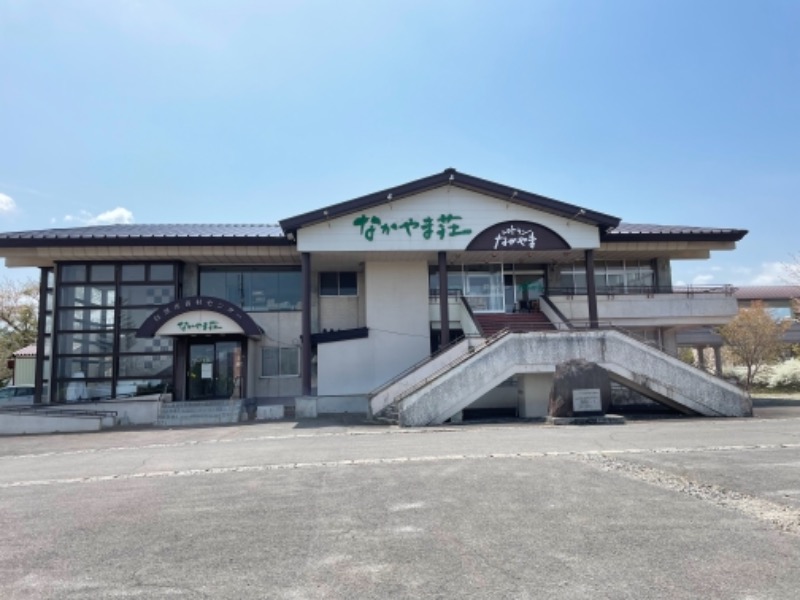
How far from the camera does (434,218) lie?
20.0 metres

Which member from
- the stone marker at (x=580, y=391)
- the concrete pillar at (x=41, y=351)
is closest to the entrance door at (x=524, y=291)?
the stone marker at (x=580, y=391)

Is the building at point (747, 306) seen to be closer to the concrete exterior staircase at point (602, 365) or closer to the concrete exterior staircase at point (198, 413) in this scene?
the concrete exterior staircase at point (602, 365)

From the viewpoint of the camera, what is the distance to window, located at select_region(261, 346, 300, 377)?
22.5m

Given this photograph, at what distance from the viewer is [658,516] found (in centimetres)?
525

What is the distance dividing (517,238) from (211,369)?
13.4m

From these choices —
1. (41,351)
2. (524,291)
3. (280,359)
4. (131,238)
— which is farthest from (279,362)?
(524,291)

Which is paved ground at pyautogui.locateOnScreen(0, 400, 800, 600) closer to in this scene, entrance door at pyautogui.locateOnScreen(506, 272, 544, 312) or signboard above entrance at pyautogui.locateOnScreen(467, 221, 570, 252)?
signboard above entrance at pyautogui.locateOnScreen(467, 221, 570, 252)

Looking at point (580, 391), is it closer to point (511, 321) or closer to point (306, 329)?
point (511, 321)

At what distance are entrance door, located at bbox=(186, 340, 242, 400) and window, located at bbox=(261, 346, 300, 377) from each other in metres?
1.34

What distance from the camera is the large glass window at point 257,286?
2300 centimetres

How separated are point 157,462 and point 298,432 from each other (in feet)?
15.3

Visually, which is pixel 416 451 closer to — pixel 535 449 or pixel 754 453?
pixel 535 449

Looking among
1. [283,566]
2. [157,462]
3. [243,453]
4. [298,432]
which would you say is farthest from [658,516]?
[298,432]

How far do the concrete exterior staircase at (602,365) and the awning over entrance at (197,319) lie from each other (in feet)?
22.1
